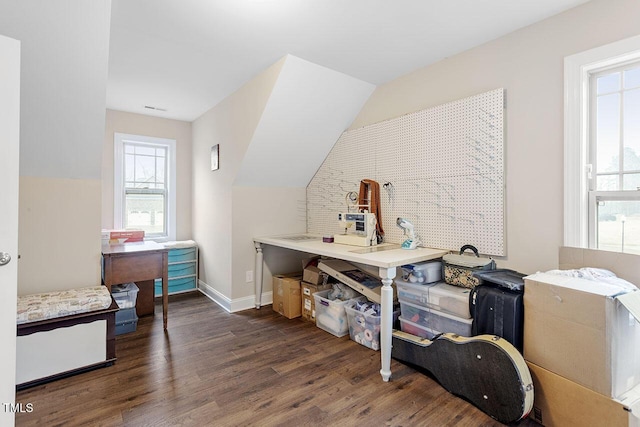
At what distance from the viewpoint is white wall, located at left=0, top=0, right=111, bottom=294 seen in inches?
66.3

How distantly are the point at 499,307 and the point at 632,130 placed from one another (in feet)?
4.15

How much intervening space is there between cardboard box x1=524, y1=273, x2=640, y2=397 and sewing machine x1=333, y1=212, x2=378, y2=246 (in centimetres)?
123

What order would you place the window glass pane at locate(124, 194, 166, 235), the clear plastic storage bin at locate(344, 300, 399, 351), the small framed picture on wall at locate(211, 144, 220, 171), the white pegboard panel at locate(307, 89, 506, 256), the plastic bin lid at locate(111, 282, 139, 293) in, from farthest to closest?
the window glass pane at locate(124, 194, 166, 235), the small framed picture on wall at locate(211, 144, 220, 171), the plastic bin lid at locate(111, 282, 139, 293), the clear plastic storage bin at locate(344, 300, 399, 351), the white pegboard panel at locate(307, 89, 506, 256)

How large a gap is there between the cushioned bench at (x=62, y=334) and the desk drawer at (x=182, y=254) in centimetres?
165

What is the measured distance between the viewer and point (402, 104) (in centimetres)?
289

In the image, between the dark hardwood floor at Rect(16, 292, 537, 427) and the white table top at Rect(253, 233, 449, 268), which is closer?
the dark hardwood floor at Rect(16, 292, 537, 427)

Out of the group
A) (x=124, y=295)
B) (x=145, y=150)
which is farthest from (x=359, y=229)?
(x=145, y=150)

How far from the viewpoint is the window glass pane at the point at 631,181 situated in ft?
5.83

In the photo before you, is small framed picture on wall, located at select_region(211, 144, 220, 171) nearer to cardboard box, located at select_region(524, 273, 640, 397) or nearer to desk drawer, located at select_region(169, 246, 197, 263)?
desk drawer, located at select_region(169, 246, 197, 263)

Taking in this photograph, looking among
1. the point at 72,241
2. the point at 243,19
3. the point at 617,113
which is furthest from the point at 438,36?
the point at 72,241

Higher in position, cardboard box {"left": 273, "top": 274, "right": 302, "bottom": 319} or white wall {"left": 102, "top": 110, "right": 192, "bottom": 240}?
white wall {"left": 102, "top": 110, "right": 192, "bottom": 240}

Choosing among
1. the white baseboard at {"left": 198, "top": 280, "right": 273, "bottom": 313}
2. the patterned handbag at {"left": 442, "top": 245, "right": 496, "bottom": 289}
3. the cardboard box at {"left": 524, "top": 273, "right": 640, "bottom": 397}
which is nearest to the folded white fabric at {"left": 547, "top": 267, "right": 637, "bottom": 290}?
the cardboard box at {"left": 524, "top": 273, "right": 640, "bottom": 397}

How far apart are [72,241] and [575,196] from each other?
3477 millimetres

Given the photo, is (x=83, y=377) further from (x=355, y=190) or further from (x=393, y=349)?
(x=355, y=190)
